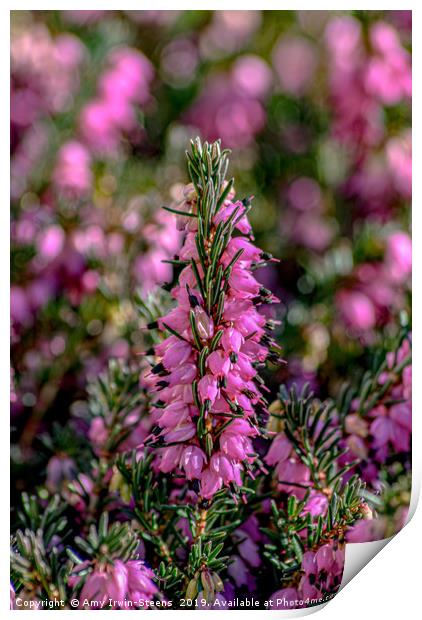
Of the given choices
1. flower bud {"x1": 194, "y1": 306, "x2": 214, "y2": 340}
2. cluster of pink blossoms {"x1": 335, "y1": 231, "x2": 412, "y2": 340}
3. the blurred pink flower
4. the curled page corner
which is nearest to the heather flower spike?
flower bud {"x1": 194, "y1": 306, "x2": 214, "y2": 340}

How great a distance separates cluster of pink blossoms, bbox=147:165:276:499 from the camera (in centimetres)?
66

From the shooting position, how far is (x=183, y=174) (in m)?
1.15

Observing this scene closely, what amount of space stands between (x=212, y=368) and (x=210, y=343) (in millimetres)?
19

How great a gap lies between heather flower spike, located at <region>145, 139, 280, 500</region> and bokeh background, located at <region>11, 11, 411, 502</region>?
0.16 metres

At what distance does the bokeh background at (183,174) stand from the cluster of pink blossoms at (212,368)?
0.16m

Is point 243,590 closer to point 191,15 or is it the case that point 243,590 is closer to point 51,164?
point 51,164

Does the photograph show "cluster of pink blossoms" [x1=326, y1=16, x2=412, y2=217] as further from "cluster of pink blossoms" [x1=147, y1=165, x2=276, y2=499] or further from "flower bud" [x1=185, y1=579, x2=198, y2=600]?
"flower bud" [x1=185, y1=579, x2=198, y2=600]

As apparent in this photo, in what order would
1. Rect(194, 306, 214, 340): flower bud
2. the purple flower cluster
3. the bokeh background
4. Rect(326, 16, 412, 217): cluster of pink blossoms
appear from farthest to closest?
Rect(326, 16, 412, 217): cluster of pink blossoms
the bokeh background
the purple flower cluster
Rect(194, 306, 214, 340): flower bud

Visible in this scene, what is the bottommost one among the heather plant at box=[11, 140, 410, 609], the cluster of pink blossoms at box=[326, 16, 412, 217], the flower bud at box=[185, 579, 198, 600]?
the flower bud at box=[185, 579, 198, 600]

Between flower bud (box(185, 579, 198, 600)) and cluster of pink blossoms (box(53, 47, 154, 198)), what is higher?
cluster of pink blossoms (box(53, 47, 154, 198))

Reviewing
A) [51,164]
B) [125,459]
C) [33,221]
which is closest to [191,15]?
[51,164]

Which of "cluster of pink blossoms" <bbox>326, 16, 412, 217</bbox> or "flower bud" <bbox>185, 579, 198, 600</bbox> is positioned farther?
"cluster of pink blossoms" <bbox>326, 16, 412, 217</bbox>

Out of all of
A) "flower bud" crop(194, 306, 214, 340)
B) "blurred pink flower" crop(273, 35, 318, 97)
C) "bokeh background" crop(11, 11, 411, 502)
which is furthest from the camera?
"blurred pink flower" crop(273, 35, 318, 97)

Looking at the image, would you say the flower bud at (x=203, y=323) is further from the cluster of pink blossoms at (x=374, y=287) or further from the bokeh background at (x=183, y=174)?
the cluster of pink blossoms at (x=374, y=287)
